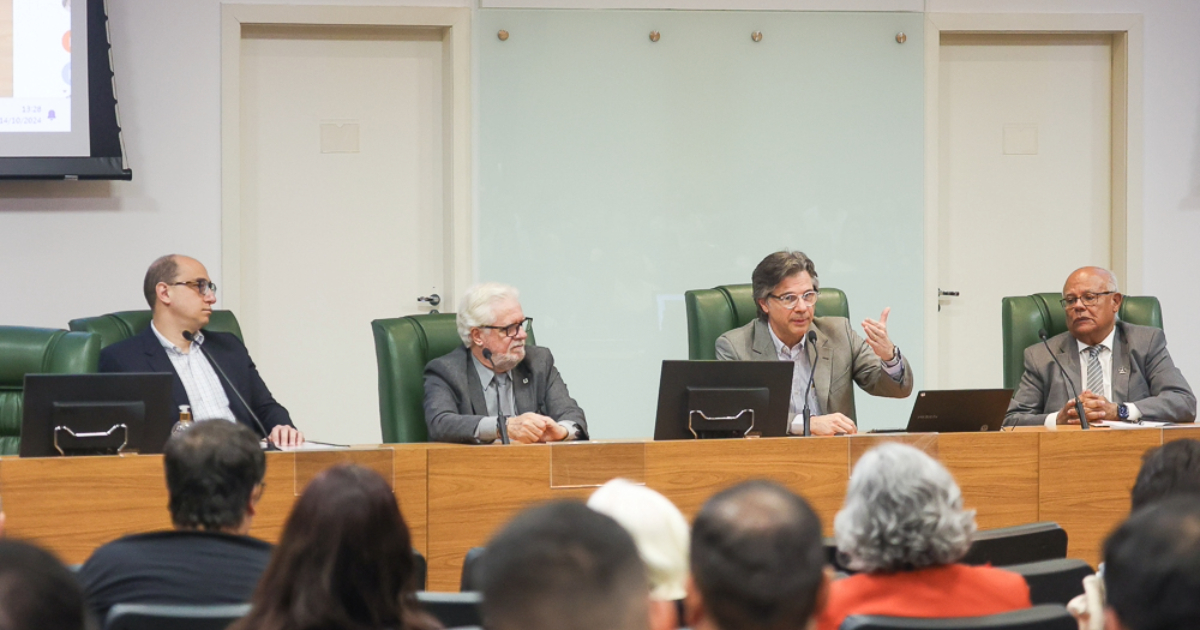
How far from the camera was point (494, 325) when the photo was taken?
363 cm

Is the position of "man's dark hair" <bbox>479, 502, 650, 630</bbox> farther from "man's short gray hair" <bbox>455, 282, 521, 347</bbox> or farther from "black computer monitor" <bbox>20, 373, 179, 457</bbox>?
"man's short gray hair" <bbox>455, 282, 521, 347</bbox>

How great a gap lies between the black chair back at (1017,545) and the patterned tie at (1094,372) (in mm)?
2124

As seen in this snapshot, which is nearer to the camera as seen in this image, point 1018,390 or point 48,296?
point 1018,390

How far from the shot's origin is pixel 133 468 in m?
2.78

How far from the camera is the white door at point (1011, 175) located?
557 cm

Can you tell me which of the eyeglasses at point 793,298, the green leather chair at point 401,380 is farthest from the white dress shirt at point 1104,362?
the green leather chair at point 401,380

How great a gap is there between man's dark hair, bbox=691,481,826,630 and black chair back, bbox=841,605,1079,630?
0.73 feet

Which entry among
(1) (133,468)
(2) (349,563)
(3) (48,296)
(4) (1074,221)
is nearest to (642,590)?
(2) (349,563)

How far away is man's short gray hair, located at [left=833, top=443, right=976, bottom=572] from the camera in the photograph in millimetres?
1737

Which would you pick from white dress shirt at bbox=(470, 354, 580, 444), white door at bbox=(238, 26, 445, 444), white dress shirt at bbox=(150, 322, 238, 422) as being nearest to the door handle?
white door at bbox=(238, 26, 445, 444)

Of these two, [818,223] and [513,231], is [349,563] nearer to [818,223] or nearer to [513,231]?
[513,231]

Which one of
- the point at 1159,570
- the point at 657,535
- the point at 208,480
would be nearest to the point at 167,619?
the point at 208,480

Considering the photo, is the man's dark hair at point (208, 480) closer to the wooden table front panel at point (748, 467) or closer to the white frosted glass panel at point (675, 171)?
the wooden table front panel at point (748, 467)

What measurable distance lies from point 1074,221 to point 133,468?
441 cm
